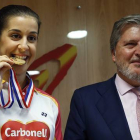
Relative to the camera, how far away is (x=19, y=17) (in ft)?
4.50

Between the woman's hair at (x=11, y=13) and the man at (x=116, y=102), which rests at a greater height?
the woman's hair at (x=11, y=13)

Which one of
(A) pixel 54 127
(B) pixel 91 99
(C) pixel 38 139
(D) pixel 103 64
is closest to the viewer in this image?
(C) pixel 38 139

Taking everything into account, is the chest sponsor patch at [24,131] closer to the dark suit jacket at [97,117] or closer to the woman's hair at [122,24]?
the dark suit jacket at [97,117]

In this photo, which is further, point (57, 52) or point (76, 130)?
point (57, 52)

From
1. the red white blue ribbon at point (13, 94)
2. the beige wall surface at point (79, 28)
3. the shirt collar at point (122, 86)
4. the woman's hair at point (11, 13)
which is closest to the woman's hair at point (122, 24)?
the shirt collar at point (122, 86)

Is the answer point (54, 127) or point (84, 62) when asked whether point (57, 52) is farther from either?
point (54, 127)

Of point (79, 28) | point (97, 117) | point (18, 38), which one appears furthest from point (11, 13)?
point (79, 28)

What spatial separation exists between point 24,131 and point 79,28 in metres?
1.68

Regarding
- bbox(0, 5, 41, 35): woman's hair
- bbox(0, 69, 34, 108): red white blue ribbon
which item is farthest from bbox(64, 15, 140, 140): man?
bbox(0, 5, 41, 35): woman's hair

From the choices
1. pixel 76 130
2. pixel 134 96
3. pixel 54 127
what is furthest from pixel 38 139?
pixel 134 96

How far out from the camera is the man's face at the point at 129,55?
1.70 meters

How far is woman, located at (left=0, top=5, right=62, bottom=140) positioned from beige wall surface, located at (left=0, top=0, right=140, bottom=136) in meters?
1.24

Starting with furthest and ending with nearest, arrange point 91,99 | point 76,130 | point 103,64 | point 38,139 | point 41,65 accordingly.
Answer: point 103,64
point 41,65
point 91,99
point 76,130
point 38,139

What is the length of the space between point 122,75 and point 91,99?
0.27 meters
